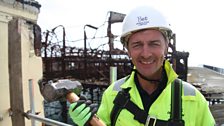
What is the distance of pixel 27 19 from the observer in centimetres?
368

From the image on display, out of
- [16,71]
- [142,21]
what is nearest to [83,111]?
[142,21]

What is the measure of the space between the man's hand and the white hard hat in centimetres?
55

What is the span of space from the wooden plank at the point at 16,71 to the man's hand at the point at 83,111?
1.23 m

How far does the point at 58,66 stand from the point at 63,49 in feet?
6.89

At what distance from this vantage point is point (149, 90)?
1680 millimetres

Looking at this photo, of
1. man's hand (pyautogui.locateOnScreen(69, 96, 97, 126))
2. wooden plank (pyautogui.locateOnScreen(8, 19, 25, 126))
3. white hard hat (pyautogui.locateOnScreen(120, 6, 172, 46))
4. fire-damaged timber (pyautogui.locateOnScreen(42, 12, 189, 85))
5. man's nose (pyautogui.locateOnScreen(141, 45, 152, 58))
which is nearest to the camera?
man's hand (pyautogui.locateOnScreen(69, 96, 97, 126))

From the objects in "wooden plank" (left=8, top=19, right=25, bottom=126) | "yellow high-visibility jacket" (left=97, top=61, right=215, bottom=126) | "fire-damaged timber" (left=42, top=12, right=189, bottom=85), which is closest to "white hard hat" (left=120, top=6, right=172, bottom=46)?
"yellow high-visibility jacket" (left=97, top=61, right=215, bottom=126)

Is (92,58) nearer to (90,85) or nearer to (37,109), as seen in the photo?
(90,85)

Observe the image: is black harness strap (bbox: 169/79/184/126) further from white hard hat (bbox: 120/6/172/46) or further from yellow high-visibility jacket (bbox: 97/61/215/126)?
white hard hat (bbox: 120/6/172/46)

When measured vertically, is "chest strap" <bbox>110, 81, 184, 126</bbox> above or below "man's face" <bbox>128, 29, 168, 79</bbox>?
below

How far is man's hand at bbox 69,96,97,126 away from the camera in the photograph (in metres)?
1.42

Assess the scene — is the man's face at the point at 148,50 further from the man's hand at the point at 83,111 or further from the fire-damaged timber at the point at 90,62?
the fire-damaged timber at the point at 90,62

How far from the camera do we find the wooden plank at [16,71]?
249cm

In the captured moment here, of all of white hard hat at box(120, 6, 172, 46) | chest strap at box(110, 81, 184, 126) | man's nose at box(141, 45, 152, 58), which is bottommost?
chest strap at box(110, 81, 184, 126)
